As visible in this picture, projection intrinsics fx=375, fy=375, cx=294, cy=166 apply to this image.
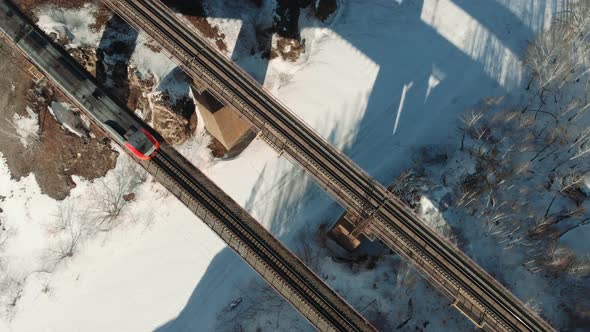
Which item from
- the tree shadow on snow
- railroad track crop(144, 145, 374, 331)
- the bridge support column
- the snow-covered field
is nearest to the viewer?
railroad track crop(144, 145, 374, 331)

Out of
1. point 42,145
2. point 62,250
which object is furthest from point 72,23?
point 62,250

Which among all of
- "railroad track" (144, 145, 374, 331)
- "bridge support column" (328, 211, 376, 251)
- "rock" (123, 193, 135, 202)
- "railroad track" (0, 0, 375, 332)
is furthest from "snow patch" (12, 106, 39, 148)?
"bridge support column" (328, 211, 376, 251)

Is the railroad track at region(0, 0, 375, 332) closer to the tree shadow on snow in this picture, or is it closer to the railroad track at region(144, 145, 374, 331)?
the railroad track at region(144, 145, 374, 331)

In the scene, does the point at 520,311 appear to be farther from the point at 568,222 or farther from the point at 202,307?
the point at 202,307

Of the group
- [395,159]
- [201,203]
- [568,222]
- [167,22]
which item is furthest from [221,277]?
[568,222]

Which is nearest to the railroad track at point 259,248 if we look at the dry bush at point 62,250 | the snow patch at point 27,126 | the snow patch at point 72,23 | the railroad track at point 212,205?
the railroad track at point 212,205

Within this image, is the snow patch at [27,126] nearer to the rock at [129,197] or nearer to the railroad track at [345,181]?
the rock at [129,197]
